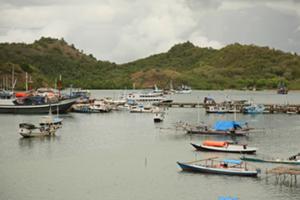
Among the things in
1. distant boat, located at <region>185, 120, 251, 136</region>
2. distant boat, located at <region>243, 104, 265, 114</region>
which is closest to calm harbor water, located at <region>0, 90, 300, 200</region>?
distant boat, located at <region>185, 120, 251, 136</region>

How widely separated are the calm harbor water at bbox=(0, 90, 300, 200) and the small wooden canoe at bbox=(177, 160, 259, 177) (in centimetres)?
65

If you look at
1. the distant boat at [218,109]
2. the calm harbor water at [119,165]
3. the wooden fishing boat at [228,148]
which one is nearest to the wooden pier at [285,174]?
the calm harbor water at [119,165]

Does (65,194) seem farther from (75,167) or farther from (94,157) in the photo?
(94,157)

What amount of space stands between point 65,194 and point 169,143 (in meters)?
27.4

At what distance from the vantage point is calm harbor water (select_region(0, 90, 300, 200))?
43.5m

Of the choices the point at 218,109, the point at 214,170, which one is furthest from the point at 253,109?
the point at 214,170

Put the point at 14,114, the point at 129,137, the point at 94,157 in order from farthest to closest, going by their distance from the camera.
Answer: the point at 14,114
the point at 129,137
the point at 94,157

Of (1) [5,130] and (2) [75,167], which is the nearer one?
(2) [75,167]

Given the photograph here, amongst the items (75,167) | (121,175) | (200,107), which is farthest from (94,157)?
(200,107)

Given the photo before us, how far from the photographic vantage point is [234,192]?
43.1 metres

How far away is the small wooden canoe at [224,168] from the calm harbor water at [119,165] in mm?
648

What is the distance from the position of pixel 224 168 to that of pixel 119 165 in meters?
10.7

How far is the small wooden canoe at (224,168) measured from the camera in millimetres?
47594

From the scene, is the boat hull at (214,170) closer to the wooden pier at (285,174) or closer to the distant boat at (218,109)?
the wooden pier at (285,174)
